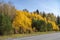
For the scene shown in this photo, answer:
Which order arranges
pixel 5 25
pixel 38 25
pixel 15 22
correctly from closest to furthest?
1. pixel 5 25
2. pixel 15 22
3. pixel 38 25

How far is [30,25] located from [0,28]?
20137 mm

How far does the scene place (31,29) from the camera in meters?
59.0

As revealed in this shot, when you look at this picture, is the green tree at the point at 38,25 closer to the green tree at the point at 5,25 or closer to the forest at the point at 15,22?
the forest at the point at 15,22

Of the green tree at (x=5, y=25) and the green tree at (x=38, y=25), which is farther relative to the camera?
the green tree at (x=38, y=25)

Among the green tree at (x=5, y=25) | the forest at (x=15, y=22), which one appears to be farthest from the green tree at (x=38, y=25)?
the green tree at (x=5, y=25)

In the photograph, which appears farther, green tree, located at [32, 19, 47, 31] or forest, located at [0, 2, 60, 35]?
green tree, located at [32, 19, 47, 31]

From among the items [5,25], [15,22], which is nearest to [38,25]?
[15,22]

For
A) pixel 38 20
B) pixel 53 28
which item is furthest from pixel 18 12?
pixel 53 28

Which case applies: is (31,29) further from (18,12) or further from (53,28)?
(53,28)

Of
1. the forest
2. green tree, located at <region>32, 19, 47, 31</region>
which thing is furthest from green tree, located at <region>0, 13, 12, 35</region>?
green tree, located at <region>32, 19, 47, 31</region>

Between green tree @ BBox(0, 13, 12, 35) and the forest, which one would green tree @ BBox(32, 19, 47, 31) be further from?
green tree @ BBox(0, 13, 12, 35)

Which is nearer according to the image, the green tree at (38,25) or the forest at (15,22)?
the forest at (15,22)

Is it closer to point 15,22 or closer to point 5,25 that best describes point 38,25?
point 15,22

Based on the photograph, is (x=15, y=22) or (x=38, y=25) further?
(x=38, y=25)
